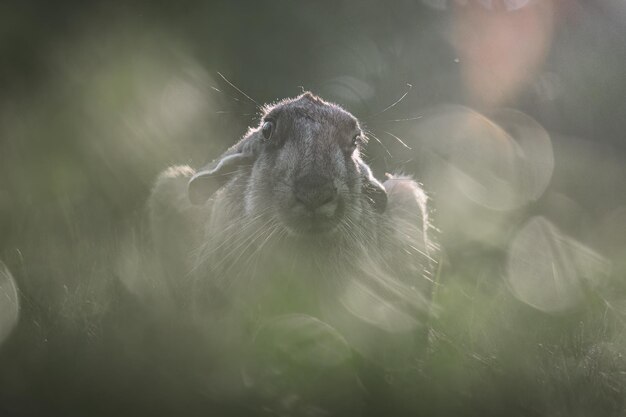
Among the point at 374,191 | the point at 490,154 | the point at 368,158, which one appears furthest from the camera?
the point at 490,154

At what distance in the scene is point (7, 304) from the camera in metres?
3.90

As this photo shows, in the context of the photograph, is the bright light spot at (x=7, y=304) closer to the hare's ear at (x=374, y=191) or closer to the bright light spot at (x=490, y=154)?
the hare's ear at (x=374, y=191)

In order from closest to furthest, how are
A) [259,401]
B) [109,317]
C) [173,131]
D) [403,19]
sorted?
[259,401], [109,317], [173,131], [403,19]

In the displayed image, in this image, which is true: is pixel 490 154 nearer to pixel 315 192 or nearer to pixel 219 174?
pixel 219 174

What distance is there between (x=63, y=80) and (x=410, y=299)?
14.8ft

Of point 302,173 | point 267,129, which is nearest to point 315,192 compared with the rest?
point 302,173

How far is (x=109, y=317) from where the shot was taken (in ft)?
12.8

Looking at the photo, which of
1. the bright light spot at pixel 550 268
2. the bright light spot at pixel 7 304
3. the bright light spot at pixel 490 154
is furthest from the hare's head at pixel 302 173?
the bright light spot at pixel 490 154

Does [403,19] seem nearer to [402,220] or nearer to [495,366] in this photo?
[402,220]

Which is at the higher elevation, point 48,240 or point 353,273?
point 353,273

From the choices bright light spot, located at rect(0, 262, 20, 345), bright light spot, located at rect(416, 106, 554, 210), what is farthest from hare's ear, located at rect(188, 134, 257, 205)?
bright light spot, located at rect(416, 106, 554, 210)

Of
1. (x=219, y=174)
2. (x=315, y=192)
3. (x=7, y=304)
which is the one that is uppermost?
(x=219, y=174)

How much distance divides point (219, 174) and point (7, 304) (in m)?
1.88

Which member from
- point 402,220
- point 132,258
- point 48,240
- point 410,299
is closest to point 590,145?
point 402,220
